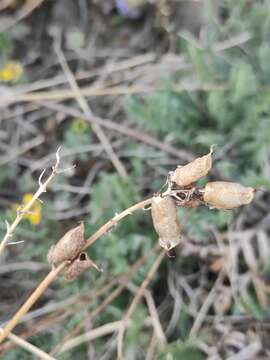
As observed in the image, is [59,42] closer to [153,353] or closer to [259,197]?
[259,197]

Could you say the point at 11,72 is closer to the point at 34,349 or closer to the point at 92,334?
the point at 92,334

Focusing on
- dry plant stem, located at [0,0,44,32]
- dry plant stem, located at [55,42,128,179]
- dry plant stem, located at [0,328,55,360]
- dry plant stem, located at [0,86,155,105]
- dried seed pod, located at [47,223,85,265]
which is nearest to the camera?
dried seed pod, located at [47,223,85,265]

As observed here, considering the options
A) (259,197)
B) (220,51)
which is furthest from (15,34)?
(259,197)

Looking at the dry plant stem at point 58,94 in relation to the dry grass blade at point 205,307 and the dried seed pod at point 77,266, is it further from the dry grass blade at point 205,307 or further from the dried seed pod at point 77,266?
the dried seed pod at point 77,266

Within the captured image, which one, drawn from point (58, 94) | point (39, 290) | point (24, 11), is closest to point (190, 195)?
point (39, 290)

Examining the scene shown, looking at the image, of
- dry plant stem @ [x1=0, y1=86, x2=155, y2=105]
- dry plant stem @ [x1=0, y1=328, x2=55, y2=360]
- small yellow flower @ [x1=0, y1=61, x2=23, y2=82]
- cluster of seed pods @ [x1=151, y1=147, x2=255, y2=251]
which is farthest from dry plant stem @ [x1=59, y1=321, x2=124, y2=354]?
small yellow flower @ [x1=0, y1=61, x2=23, y2=82]

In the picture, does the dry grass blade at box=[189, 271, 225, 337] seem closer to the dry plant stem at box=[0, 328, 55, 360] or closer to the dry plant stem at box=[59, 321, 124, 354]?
the dry plant stem at box=[59, 321, 124, 354]
